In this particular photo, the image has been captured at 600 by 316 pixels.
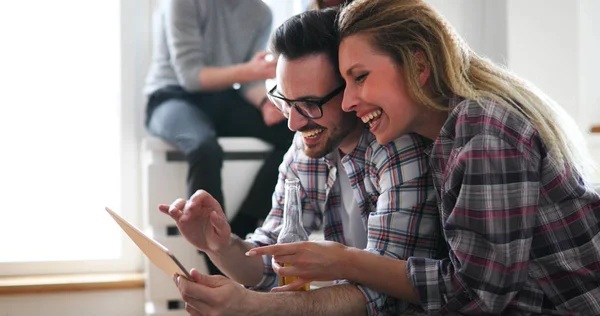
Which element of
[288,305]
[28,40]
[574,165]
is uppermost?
[28,40]

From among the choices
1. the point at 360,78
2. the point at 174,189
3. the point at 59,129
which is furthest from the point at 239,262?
the point at 59,129

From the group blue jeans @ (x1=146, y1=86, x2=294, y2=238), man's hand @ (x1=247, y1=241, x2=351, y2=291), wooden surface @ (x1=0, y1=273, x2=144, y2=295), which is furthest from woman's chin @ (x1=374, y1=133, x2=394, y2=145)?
wooden surface @ (x1=0, y1=273, x2=144, y2=295)

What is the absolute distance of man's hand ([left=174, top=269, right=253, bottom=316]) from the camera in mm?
1201

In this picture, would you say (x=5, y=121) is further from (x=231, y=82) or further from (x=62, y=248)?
(x=231, y=82)

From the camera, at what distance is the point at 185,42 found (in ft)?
8.59

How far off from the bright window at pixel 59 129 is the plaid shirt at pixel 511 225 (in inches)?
79.5

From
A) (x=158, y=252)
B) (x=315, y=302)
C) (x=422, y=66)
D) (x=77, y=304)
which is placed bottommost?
(x=77, y=304)

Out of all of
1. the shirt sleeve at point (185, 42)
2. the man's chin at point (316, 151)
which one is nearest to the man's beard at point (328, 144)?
the man's chin at point (316, 151)

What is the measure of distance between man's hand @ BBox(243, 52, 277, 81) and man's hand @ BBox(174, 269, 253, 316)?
1502mm

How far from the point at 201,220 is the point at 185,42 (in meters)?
1.27

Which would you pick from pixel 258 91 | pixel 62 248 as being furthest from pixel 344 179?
pixel 62 248

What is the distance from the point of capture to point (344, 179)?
5.42 ft

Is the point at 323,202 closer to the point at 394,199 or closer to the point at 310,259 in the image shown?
the point at 394,199

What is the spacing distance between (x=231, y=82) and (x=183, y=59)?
201 millimetres
